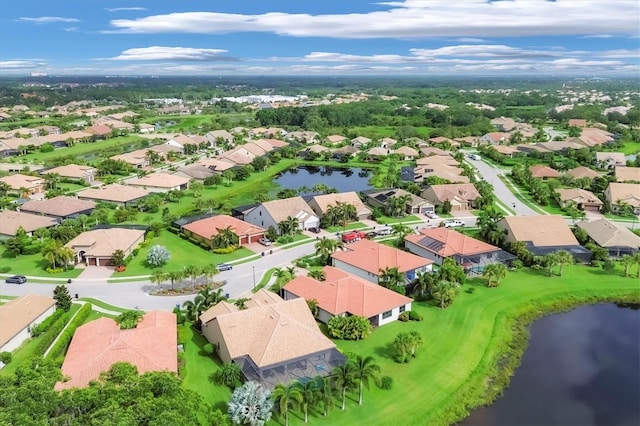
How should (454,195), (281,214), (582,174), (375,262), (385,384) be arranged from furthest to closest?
(582,174), (454,195), (281,214), (375,262), (385,384)

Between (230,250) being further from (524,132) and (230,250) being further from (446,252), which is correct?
(524,132)

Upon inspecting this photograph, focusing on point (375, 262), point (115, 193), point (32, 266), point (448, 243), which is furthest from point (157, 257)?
point (115, 193)

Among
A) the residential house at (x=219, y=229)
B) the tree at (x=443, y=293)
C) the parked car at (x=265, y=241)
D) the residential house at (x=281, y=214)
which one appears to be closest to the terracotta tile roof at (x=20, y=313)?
the residential house at (x=219, y=229)

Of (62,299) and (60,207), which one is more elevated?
(60,207)

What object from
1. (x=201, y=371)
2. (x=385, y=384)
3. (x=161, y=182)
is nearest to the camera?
(x=385, y=384)

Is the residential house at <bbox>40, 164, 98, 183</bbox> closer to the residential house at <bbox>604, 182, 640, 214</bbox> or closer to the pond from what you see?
the pond

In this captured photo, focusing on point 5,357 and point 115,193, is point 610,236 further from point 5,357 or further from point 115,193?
point 115,193
